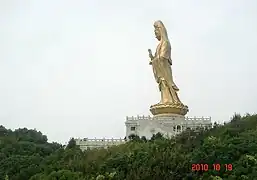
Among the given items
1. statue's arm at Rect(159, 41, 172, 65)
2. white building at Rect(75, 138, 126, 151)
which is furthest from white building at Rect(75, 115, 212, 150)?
statue's arm at Rect(159, 41, 172, 65)

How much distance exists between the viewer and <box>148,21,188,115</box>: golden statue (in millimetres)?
30375

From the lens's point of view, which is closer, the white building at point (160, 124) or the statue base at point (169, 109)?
the white building at point (160, 124)

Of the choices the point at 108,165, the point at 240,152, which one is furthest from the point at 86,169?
the point at 240,152

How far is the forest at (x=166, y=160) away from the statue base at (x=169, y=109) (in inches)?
228

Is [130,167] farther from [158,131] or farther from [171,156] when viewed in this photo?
[158,131]

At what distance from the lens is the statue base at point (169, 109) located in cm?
3022

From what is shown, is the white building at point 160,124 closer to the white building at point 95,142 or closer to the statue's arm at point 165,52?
Answer: the white building at point 95,142

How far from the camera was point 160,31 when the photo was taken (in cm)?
3194

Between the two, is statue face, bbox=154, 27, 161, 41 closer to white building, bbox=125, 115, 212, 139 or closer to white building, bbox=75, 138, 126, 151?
white building, bbox=125, 115, 212, 139

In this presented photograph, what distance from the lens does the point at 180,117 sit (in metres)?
30.0

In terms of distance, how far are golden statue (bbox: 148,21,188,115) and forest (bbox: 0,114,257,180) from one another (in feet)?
19.6

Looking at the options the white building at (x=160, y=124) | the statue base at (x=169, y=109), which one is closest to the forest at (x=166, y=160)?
the white building at (x=160, y=124)

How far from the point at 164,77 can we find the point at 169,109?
2.05m
